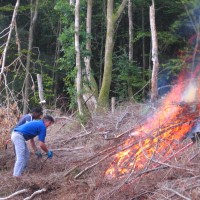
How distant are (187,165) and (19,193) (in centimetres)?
298

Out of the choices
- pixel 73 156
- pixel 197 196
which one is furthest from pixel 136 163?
pixel 73 156

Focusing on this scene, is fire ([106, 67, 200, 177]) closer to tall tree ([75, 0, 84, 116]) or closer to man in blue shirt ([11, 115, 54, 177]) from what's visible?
man in blue shirt ([11, 115, 54, 177])

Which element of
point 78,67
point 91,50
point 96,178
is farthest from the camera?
point 91,50

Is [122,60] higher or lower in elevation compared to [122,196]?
higher

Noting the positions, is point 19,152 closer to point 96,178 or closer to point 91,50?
point 96,178

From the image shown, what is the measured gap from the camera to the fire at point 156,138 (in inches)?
331

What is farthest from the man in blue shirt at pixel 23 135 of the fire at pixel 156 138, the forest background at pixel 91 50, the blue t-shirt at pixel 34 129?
the forest background at pixel 91 50

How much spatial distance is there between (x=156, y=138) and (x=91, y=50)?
19.1 meters

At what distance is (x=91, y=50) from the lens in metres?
27.4

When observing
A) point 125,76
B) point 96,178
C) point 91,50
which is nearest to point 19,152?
point 96,178

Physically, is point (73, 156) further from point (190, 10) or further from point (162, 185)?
point (190, 10)

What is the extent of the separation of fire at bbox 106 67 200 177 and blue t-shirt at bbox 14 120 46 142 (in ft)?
5.99

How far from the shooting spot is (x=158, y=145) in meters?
8.60

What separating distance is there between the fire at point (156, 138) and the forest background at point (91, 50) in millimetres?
5055
